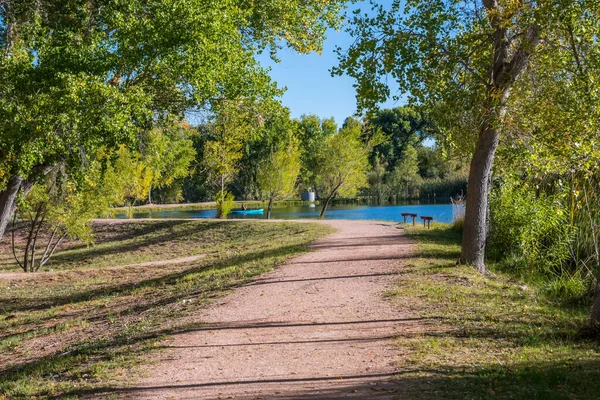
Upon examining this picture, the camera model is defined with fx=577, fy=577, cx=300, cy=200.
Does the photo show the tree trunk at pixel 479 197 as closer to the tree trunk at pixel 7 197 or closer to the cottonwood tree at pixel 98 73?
the cottonwood tree at pixel 98 73

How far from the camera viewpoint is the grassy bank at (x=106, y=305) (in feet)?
23.8

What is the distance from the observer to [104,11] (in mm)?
12227

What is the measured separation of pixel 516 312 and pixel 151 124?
899cm

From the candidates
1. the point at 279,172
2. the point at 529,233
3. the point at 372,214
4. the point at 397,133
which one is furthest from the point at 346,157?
the point at 397,133

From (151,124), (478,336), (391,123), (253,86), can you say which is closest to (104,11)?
(151,124)

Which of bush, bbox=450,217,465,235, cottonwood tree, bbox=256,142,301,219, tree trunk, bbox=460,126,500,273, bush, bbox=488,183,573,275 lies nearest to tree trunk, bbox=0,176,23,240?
tree trunk, bbox=460,126,500,273

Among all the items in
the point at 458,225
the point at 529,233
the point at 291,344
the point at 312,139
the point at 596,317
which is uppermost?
the point at 312,139

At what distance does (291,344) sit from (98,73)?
279 inches

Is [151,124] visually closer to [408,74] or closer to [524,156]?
[408,74]

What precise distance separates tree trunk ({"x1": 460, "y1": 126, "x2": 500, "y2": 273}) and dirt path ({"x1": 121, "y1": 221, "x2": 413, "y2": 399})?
1568 mm

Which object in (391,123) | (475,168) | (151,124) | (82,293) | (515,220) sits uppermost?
(391,123)

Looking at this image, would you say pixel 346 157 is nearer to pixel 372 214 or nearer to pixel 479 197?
pixel 372 214

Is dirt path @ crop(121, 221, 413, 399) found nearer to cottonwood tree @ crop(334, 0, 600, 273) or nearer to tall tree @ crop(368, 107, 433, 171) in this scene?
cottonwood tree @ crop(334, 0, 600, 273)

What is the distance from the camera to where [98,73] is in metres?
11.4
